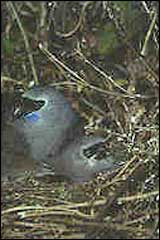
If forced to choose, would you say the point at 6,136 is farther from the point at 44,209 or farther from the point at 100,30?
the point at 100,30

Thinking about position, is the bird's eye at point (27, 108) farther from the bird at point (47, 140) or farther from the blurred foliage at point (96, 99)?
the blurred foliage at point (96, 99)

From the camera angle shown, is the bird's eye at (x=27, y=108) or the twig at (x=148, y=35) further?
the twig at (x=148, y=35)

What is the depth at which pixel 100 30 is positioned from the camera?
5.71ft

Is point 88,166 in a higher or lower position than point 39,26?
lower

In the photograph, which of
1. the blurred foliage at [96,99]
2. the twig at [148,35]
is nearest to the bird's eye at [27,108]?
the blurred foliage at [96,99]

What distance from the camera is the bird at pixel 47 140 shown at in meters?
1.60

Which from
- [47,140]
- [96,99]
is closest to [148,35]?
[96,99]

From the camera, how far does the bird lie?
5.25 feet

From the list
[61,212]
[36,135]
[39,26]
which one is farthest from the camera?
[39,26]

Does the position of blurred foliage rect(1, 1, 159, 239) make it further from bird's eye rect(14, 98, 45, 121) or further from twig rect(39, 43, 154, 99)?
bird's eye rect(14, 98, 45, 121)

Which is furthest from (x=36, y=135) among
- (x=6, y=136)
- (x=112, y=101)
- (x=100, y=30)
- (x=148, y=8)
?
(x=148, y=8)

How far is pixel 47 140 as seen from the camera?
1678 millimetres

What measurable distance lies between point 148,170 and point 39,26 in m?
0.49

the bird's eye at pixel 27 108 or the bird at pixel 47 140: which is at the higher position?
the bird's eye at pixel 27 108
